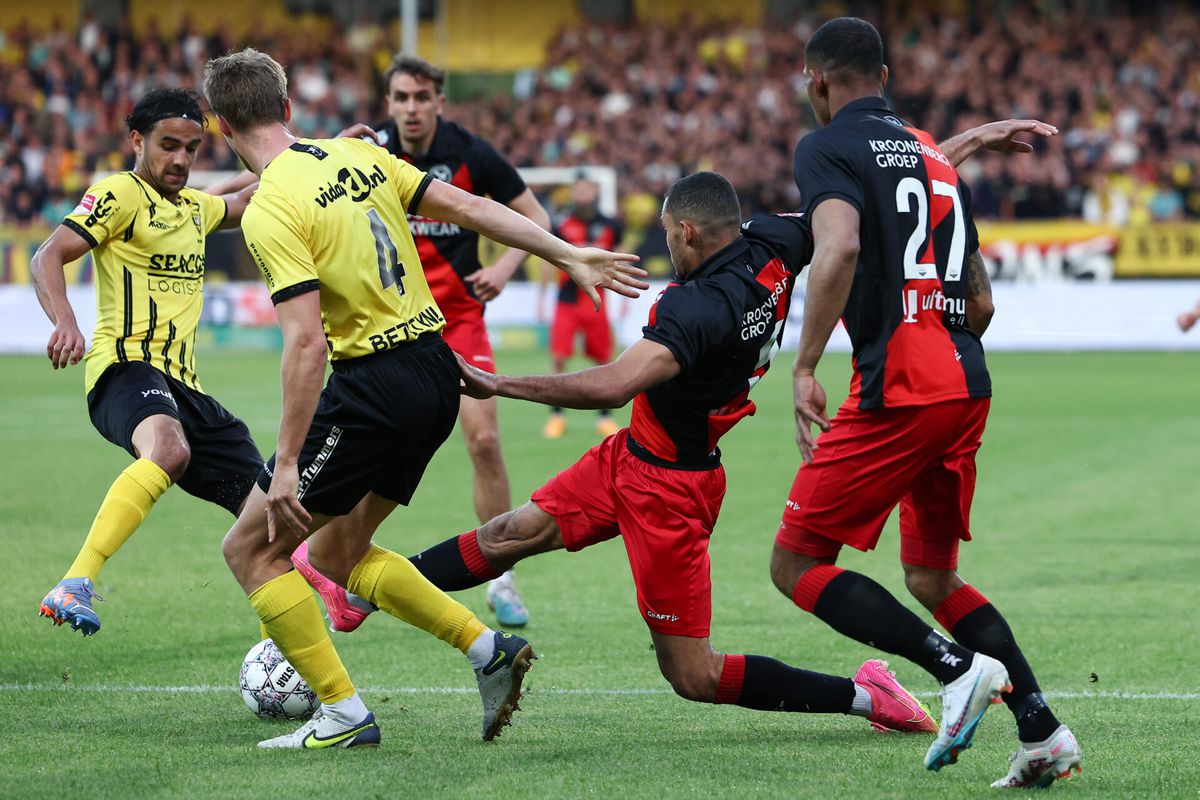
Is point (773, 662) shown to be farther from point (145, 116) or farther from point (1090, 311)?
point (1090, 311)

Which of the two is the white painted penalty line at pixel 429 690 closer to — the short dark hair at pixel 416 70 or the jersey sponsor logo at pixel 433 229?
the jersey sponsor logo at pixel 433 229

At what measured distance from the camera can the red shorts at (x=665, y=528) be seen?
5.07 metres

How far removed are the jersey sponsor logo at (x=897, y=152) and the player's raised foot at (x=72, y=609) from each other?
3168 mm

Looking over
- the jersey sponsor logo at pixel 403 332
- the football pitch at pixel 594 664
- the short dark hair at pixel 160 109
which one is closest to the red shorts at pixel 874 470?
the football pitch at pixel 594 664

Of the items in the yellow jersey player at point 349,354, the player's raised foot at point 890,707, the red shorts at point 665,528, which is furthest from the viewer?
the player's raised foot at point 890,707

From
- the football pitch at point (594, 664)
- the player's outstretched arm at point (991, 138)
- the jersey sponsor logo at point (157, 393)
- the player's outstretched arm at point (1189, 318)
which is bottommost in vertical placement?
the football pitch at point (594, 664)

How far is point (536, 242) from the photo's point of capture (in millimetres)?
5094

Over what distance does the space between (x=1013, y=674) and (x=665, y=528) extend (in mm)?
1187

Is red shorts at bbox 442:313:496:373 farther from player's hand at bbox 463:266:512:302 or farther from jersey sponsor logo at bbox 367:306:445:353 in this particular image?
jersey sponsor logo at bbox 367:306:445:353

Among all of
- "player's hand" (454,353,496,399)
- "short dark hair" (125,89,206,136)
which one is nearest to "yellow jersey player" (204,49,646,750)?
"player's hand" (454,353,496,399)

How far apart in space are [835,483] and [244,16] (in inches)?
1431

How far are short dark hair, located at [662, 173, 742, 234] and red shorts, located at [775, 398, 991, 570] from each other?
753 mm

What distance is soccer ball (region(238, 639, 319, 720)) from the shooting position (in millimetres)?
5453

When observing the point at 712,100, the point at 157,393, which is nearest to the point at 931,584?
the point at 157,393
